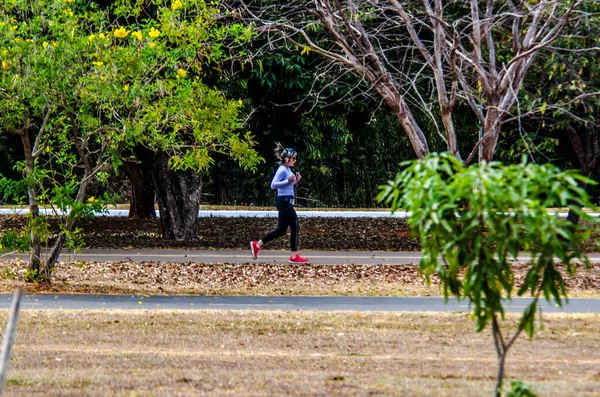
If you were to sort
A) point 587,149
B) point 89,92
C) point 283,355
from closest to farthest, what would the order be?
point 283,355, point 89,92, point 587,149

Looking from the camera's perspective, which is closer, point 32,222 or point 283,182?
point 32,222

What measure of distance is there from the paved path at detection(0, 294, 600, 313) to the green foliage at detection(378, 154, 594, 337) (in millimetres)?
5912

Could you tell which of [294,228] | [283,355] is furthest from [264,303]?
[294,228]

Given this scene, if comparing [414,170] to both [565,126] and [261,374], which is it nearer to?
[261,374]

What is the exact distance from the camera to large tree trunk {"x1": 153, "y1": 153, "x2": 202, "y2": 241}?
74.9ft

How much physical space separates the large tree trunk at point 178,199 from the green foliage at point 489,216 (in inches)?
674

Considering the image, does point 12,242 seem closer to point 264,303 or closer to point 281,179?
point 264,303

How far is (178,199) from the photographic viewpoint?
23.0 metres

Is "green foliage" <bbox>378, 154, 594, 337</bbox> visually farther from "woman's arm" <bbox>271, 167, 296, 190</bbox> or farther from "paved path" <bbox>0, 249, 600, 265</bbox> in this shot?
"paved path" <bbox>0, 249, 600, 265</bbox>

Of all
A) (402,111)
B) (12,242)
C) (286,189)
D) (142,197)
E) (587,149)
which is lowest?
(12,242)

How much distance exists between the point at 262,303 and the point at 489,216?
7218 mm

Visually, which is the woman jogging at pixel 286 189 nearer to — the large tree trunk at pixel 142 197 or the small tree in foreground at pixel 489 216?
the small tree in foreground at pixel 489 216

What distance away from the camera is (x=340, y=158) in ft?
127

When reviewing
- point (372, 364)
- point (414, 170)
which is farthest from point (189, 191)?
point (414, 170)
